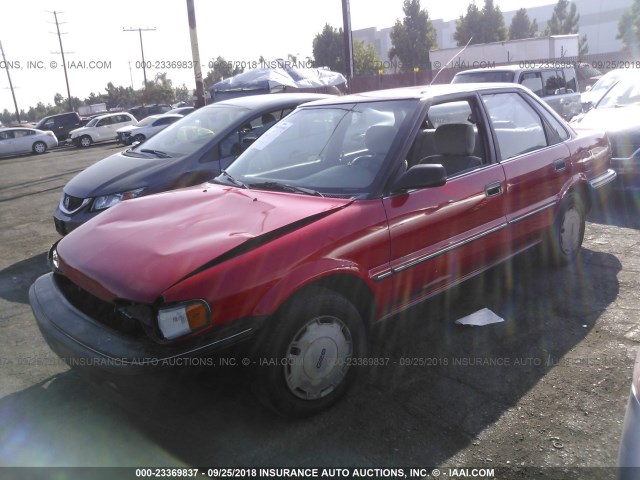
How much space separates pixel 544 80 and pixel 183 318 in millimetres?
11079

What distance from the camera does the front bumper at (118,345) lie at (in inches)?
97.9

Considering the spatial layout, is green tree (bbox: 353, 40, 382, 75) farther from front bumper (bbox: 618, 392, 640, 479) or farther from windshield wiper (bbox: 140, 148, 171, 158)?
front bumper (bbox: 618, 392, 640, 479)

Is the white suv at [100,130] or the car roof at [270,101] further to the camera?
the white suv at [100,130]

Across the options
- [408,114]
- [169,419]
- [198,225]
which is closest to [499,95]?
[408,114]

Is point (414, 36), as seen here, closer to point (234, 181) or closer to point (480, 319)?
point (480, 319)

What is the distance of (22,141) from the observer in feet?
82.7

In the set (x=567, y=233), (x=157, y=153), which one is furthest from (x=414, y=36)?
(x=567, y=233)

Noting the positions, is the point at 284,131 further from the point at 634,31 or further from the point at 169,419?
the point at 634,31

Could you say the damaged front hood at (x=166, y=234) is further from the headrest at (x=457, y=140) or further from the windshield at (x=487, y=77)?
the windshield at (x=487, y=77)

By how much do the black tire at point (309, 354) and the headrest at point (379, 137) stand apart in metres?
1.10

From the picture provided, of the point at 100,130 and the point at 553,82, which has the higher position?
the point at 553,82

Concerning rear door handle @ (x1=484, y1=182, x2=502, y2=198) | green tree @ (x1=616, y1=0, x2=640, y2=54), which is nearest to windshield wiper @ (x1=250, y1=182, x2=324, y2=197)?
rear door handle @ (x1=484, y1=182, x2=502, y2=198)

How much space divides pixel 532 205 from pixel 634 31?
5497 centimetres

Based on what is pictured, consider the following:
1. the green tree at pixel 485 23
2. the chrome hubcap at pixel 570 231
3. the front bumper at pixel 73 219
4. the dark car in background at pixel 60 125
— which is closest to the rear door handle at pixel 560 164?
the chrome hubcap at pixel 570 231
